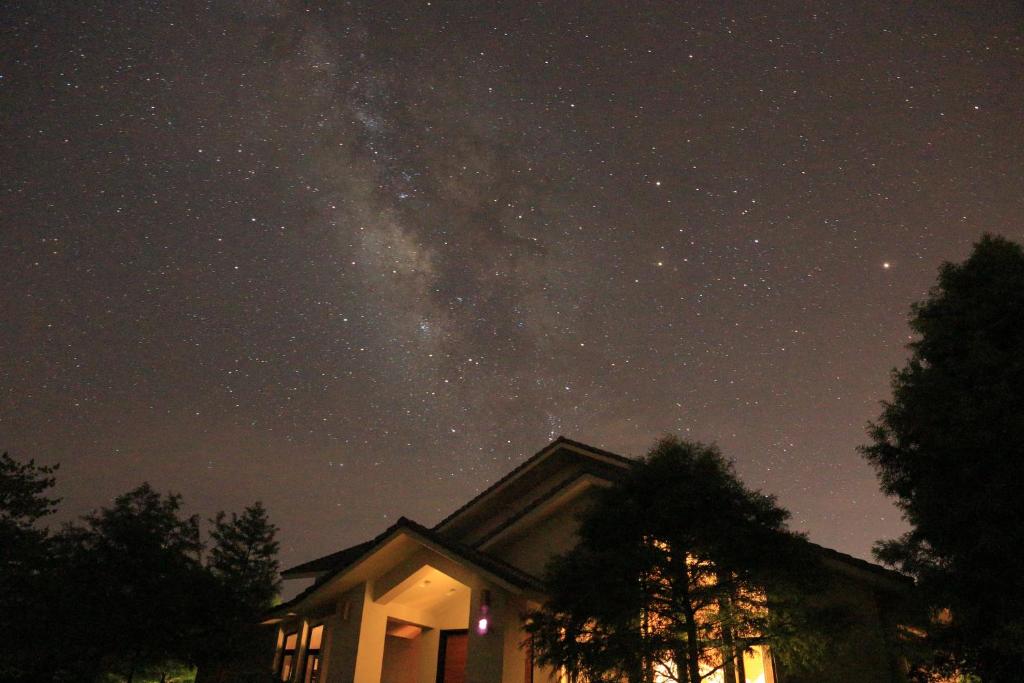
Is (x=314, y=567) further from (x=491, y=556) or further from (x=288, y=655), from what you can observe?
(x=491, y=556)

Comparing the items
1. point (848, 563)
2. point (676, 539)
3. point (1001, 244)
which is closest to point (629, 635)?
point (676, 539)

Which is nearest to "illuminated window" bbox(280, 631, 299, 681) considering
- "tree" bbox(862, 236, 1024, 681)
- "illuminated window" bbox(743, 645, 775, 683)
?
"illuminated window" bbox(743, 645, 775, 683)

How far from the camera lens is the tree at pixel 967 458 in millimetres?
9008

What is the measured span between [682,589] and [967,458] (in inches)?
191

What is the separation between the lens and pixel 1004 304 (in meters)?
10.3

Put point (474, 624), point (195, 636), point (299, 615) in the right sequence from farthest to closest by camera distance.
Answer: point (195, 636)
point (299, 615)
point (474, 624)

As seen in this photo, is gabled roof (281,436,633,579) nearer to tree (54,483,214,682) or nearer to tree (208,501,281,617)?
tree (54,483,214,682)

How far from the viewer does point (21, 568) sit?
70.2 feet

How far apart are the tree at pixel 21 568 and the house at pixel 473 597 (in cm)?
694

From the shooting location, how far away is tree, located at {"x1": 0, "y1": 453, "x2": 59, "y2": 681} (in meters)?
17.3

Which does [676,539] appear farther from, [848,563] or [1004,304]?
[1004,304]

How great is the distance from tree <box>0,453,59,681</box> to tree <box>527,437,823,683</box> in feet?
52.8

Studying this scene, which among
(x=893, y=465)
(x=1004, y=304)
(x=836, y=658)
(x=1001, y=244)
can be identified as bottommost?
(x=836, y=658)

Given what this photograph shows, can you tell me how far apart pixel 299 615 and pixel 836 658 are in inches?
477
